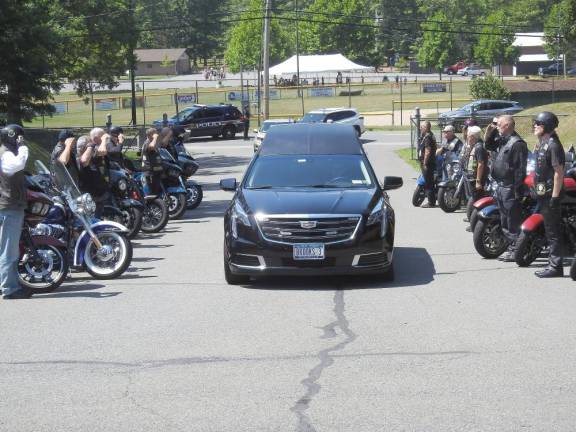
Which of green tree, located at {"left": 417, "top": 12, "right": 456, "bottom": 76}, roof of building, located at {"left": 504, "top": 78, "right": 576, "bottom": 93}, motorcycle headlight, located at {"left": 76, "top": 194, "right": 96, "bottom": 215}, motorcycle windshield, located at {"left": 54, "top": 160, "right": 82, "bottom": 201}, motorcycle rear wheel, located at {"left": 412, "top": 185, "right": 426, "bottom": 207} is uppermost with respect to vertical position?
green tree, located at {"left": 417, "top": 12, "right": 456, "bottom": 76}

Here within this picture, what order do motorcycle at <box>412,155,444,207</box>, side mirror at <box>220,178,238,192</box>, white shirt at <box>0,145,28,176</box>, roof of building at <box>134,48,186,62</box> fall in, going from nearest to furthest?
white shirt at <box>0,145,28,176</box> < side mirror at <box>220,178,238,192</box> < motorcycle at <box>412,155,444,207</box> < roof of building at <box>134,48,186,62</box>

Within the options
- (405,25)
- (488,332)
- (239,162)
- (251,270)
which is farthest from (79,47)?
(405,25)

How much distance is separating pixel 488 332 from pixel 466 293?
81.5 inches

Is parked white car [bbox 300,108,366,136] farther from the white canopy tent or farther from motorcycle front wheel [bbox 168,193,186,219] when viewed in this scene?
motorcycle front wheel [bbox 168,193,186,219]

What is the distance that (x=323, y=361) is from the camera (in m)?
7.97

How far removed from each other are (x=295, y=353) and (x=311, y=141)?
5.64 meters

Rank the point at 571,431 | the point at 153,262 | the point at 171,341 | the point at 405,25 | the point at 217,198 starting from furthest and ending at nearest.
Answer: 1. the point at 405,25
2. the point at 217,198
3. the point at 153,262
4. the point at 171,341
5. the point at 571,431

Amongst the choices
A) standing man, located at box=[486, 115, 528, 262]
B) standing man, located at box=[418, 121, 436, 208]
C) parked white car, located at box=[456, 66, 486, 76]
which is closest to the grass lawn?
parked white car, located at box=[456, 66, 486, 76]

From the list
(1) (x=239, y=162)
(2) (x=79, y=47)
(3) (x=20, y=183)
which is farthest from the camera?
(2) (x=79, y=47)

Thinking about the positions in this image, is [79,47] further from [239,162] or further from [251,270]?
Answer: [251,270]

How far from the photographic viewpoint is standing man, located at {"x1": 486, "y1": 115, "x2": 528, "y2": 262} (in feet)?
41.8

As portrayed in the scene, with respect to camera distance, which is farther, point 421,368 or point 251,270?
point 251,270

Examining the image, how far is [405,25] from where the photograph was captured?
429 feet

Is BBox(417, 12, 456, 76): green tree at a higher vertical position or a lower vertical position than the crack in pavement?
higher
